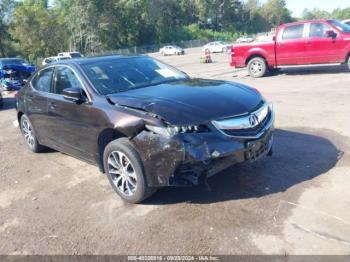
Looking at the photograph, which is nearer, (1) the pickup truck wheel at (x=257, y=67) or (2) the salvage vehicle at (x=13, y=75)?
(1) the pickup truck wheel at (x=257, y=67)

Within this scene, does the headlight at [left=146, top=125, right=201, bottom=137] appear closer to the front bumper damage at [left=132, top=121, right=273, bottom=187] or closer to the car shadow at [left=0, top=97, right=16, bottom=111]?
the front bumper damage at [left=132, top=121, right=273, bottom=187]

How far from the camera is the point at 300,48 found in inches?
515

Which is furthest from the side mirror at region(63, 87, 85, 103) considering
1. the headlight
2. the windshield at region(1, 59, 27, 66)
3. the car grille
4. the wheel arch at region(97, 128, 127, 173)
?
the windshield at region(1, 59, 27, 66)

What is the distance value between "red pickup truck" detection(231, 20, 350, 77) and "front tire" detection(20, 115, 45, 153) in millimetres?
9618

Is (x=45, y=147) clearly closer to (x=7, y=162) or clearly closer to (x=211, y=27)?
(x=7, y=162)

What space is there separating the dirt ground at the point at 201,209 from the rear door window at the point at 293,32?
25.2 ft

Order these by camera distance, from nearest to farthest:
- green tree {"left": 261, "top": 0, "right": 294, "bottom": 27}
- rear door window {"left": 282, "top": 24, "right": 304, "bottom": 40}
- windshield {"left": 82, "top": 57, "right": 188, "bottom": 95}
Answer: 1. windshield {"left": 82, "top": 57, "right": 188, "bottom": 95}
2. rear door window {"left": 282, "top": 24, "right": 304, "bottom": 40}
3. green tree {"left": 261, "top": 0, "right": 294, "bottom": 27}

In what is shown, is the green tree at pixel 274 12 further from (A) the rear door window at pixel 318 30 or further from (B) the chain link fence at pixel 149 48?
(A) the rear door window at pixel 318 30

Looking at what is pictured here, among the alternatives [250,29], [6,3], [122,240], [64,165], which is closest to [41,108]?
[64,165]

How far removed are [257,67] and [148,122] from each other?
36.4 feet

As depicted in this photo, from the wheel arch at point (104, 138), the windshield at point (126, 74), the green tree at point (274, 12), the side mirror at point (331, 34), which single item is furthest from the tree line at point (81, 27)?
the wheel arch at point (104, 138)

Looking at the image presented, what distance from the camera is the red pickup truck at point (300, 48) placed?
41.1 feet

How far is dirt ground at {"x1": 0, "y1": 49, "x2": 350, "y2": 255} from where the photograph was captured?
11.3 feet

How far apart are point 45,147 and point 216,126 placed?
3916 mm
